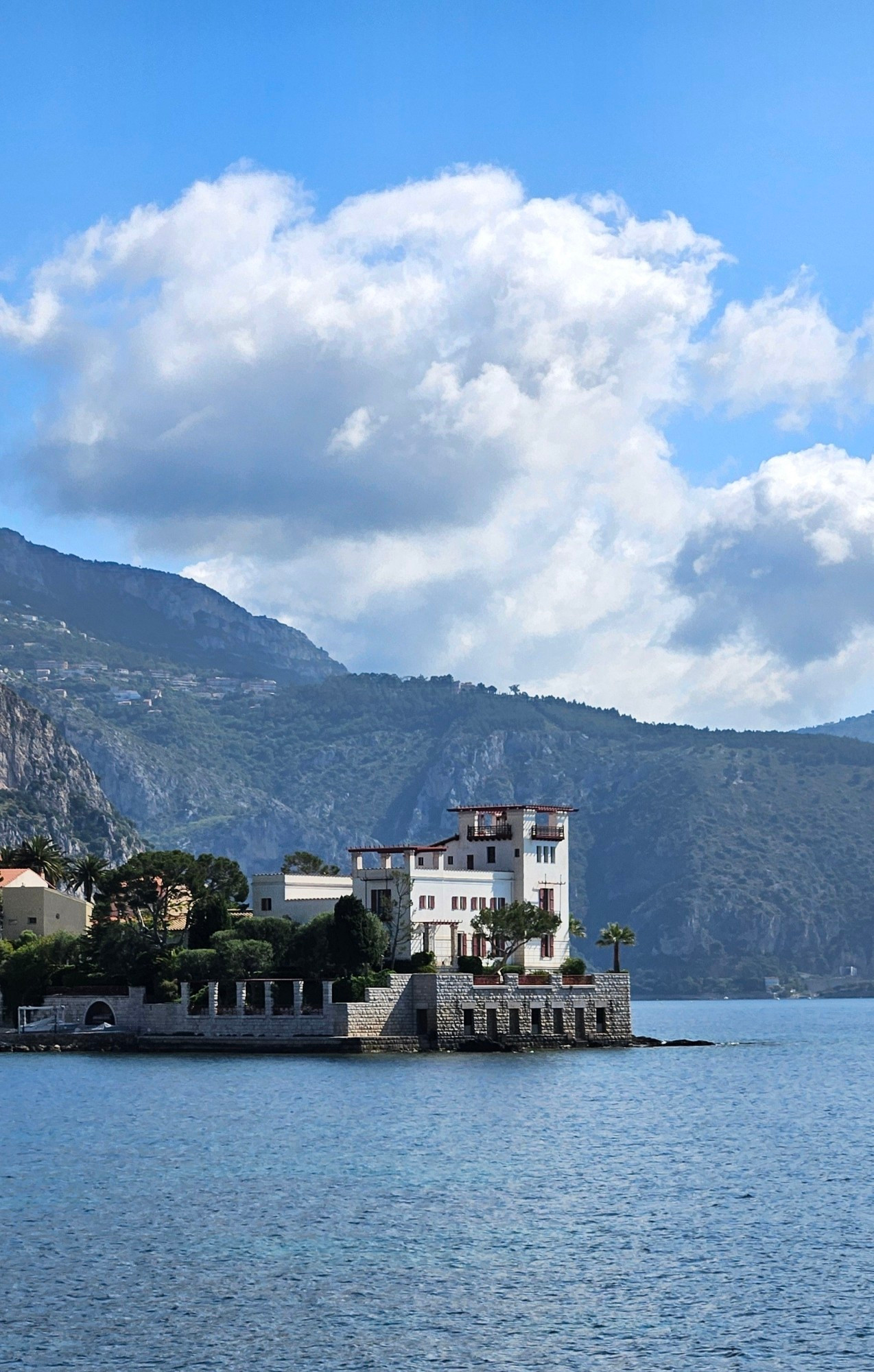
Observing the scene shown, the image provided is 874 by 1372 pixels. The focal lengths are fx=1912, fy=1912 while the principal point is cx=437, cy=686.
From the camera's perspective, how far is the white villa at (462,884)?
119 metres

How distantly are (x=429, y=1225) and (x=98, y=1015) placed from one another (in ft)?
229

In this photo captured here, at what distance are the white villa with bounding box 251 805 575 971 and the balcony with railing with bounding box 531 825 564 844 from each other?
0.21 feet

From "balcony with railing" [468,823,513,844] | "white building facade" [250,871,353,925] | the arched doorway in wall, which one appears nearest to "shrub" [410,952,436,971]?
"white building facade" [250,871,353,925]

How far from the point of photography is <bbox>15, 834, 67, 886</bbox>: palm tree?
6270 inches

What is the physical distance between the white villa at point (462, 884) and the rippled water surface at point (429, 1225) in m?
23.0

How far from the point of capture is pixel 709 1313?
4403cm

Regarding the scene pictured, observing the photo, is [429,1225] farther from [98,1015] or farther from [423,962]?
[98,1015]

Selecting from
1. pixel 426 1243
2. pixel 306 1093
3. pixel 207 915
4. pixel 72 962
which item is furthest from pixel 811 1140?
pixel 72 962

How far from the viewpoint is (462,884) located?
402 feet

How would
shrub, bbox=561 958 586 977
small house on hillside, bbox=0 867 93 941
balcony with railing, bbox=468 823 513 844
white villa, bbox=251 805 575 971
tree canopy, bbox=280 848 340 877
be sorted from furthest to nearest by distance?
tree canopy, bbox=280 848 340 877 → small house on hillside, bbox=0 867 93 941 → balcony with railing, bbox=468 823 513 844 → shrub, bbox=561 958 586 977 → white villa, bbox=251 805 575 971

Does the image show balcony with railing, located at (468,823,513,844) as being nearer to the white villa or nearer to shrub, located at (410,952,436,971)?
the white villa

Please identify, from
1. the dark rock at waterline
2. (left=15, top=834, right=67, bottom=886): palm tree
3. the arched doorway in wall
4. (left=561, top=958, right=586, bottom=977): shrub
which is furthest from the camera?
(left=15, top=834, right=67, bottom=886): palm tree

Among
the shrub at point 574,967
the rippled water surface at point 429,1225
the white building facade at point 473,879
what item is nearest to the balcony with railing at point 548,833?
the white building facade at point 473,879

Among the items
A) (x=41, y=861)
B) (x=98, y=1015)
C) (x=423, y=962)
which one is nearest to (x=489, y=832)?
(x=423, y=962)
